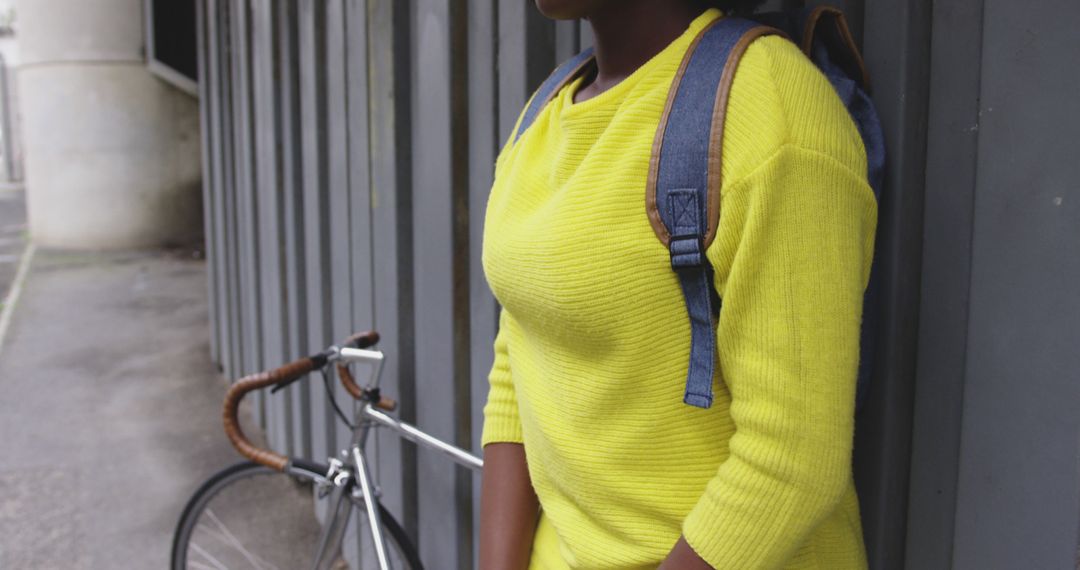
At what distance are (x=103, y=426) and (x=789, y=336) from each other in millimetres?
6200

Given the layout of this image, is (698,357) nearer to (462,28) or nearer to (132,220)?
(462,28)

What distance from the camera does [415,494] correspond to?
11.5 ft

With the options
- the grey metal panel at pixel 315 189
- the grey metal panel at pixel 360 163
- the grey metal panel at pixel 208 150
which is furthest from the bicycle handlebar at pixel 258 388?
the grey metal panel at pixel 208 150

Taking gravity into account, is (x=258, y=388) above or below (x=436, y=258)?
below

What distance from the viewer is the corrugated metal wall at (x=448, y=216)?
132 cm

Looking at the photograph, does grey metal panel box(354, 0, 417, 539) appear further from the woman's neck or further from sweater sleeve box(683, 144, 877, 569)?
sweater sleeve box(683, 144, 877, 569)

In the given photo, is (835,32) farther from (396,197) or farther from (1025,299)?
(396,197)

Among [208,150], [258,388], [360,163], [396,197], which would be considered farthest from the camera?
[208,150]

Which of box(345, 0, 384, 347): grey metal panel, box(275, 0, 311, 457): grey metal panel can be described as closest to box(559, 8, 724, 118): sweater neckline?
box(345, 0, 384, 347): grey metal panel

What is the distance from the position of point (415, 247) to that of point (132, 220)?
520 inches

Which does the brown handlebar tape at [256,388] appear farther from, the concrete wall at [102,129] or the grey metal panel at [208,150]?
the concrete wall at [102,129]

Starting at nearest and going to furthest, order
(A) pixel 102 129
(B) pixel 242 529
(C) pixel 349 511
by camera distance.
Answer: (C) pixel 349 511
(B) pixel 242 529
(A) pixel 102 129

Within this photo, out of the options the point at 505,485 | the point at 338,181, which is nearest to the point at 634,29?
the point at 505,485

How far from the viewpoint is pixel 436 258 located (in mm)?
3023
